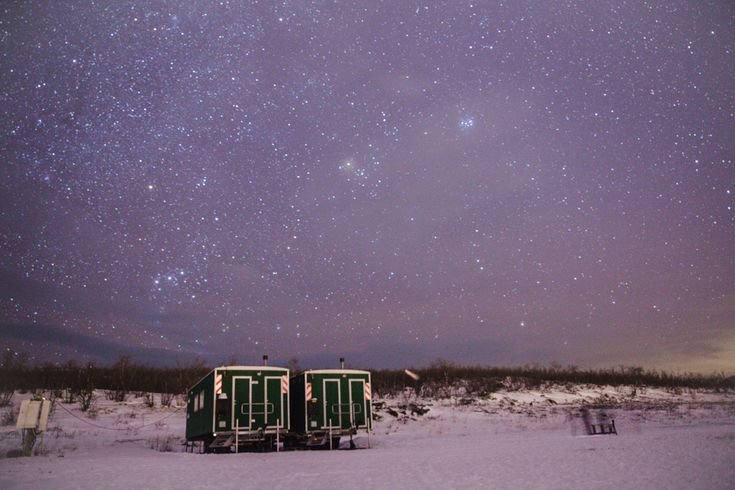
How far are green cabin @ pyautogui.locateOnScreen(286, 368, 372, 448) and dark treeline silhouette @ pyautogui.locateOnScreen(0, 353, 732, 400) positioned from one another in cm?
1569

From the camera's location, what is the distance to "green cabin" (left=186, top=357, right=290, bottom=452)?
18.5 meters

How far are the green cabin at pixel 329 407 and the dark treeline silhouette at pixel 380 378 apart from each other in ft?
51.5

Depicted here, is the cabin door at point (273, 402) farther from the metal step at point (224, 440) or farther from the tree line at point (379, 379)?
the tree line at point (379, 379)

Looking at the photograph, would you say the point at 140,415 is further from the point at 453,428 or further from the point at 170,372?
the point at 453,428

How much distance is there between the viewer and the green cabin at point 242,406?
18.5 m

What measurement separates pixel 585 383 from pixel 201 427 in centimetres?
3931

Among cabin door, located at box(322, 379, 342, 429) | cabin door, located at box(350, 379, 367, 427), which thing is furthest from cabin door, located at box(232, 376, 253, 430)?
cabin door, located at box(350, 379, 367, 427)

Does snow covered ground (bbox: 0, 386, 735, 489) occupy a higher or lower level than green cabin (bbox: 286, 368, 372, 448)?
lower

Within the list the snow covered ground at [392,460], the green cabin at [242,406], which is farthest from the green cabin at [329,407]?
the snow covered ground at [392,460]

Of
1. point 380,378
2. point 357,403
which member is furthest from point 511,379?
point 357,403

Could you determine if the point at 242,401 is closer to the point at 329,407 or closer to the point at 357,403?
the point at 329,407

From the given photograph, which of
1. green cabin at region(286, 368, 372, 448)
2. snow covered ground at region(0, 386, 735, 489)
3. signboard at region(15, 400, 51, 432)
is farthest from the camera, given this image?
green cabin at region(286, 368, 372, 448)

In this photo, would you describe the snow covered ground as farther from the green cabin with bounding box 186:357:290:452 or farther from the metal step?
the green cabin with bounding box 186:357:290:452

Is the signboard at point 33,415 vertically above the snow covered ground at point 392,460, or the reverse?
the signboard at point 33,415
